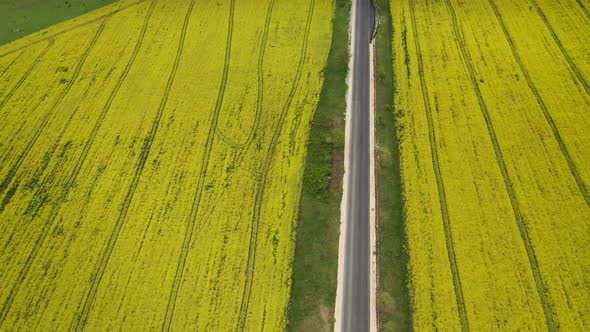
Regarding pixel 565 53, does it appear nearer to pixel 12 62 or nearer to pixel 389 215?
pixel 389 215

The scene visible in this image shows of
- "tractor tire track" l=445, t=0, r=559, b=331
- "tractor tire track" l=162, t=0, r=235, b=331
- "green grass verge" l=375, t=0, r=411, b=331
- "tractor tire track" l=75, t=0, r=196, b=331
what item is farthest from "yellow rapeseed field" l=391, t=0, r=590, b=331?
"tractor tire track" l=75, t=0, r=196, b=331

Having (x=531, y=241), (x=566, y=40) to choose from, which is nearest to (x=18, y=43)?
(x=531, y=241)

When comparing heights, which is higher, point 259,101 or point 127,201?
point 259,101

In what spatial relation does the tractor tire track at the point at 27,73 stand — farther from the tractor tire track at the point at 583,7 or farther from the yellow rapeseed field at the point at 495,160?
the tractor tire track at the point at 583,7

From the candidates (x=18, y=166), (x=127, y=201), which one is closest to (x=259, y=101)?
(x=127, y=201)

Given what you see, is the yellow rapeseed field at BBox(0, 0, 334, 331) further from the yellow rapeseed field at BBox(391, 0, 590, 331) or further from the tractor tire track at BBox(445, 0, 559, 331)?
the tractor tire track at BBox(445, 0, 559, 331)
